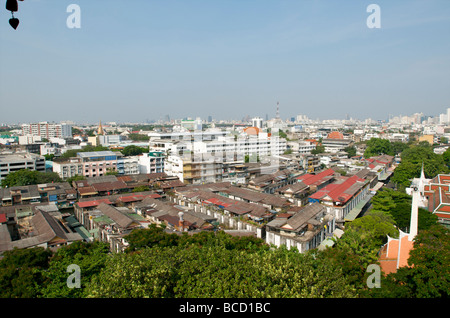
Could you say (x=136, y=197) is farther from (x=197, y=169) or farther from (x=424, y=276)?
(x=424, y=276)

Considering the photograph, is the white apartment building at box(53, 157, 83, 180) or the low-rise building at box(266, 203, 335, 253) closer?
the low-rise building at box(266, 203, 335, 253)

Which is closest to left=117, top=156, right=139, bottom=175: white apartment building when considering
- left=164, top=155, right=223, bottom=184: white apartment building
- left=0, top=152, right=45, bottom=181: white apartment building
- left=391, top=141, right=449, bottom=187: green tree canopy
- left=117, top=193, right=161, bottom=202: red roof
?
left=164, top=155, right=223, bottom=184: white apartment building

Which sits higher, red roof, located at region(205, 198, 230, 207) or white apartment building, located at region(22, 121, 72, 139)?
white apartment building, located at region(22, 121, 72, 139)

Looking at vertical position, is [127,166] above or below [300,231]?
above

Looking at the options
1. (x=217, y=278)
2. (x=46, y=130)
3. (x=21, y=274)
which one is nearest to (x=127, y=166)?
(x=21, y=274)

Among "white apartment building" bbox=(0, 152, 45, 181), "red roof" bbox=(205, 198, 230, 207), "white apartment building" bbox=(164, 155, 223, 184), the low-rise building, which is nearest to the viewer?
the low-rise building

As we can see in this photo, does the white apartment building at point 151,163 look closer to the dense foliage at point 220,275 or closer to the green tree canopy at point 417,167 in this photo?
the dense foliage at point 220,275

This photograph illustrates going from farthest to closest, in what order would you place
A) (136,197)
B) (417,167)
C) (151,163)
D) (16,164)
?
(151,163) < (417,167) < (16,164) < (136,197)

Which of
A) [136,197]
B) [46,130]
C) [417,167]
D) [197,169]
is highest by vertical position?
[46,130]

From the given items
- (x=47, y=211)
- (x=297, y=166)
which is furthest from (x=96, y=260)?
(x=297, y=166)

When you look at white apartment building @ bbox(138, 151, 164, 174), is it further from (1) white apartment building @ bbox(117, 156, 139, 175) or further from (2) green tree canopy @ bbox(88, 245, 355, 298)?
(2) green tree canopy @ bbox(88, 245, 355, 298)

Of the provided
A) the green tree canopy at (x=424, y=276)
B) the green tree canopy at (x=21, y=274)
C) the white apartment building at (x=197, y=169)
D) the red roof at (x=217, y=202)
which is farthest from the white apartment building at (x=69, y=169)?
the green tree canopy at (x=424, y=276)
